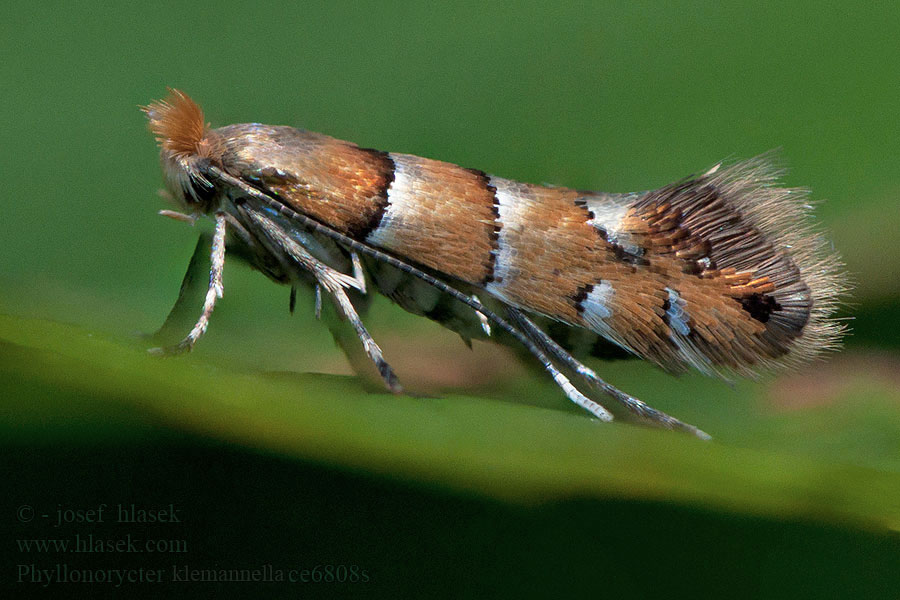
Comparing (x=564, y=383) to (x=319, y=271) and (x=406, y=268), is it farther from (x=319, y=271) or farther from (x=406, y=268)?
(x=319, y=271)

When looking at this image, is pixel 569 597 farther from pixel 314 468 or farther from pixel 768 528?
pixel 314 468

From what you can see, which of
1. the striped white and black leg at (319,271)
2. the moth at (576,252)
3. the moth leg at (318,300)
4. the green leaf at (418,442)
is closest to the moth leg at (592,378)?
the moth at (576,252)

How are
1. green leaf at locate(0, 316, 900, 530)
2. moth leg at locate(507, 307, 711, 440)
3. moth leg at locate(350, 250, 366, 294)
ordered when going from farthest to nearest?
moth leg at locate(350, 250, 366, 294) → moth leg at locate(507, 307, 711, 440) → green leaf at locate(0, 316, 900, 530)

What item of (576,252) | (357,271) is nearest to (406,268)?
(357,271)

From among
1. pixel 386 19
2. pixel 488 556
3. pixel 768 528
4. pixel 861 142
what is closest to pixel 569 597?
pixel 488 556

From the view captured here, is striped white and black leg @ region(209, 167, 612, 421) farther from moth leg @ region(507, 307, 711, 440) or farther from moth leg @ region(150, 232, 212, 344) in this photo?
moth leg @ region(150, 232, 212, 344)

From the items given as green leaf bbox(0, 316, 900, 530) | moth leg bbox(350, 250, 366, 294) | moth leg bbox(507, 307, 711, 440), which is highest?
green leaf bbox(0, 316, 900, 530)

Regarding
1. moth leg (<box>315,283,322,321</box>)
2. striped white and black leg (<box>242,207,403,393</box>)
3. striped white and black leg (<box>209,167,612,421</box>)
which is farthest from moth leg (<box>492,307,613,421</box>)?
moth leg (<box>315,283,322,321</box>)
